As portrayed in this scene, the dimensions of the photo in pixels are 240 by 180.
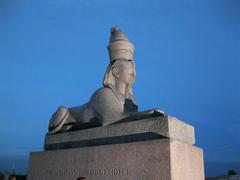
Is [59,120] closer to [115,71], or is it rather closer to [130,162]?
[115,71]

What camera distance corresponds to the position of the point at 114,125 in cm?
470

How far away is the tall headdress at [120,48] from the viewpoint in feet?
18.8

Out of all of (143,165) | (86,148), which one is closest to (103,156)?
(86,148)

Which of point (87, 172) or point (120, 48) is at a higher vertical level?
point (120, 48)

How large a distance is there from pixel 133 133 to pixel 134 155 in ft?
1.15

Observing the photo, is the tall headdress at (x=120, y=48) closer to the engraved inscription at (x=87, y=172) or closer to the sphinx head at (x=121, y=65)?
the sphinx head at (x=121, y=65)

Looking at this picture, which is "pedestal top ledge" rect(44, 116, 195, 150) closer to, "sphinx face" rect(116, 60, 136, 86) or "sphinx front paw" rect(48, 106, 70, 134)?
"sphinx front paw" rect(48, 106, 70, 134)

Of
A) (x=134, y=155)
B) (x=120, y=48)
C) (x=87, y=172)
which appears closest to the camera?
(x=134, y=155)

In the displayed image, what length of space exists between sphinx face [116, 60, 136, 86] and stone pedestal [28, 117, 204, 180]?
4.05 feet

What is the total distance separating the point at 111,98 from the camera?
526cm

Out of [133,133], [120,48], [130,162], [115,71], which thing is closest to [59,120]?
[115,71]

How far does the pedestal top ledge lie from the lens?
4.17 m

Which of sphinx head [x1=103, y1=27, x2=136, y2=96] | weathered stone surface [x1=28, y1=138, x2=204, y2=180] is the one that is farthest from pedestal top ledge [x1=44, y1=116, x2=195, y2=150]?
sphinx head [x1=103, y1=27, x2=136, y2=96]

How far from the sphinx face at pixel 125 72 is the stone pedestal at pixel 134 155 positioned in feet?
4.05
